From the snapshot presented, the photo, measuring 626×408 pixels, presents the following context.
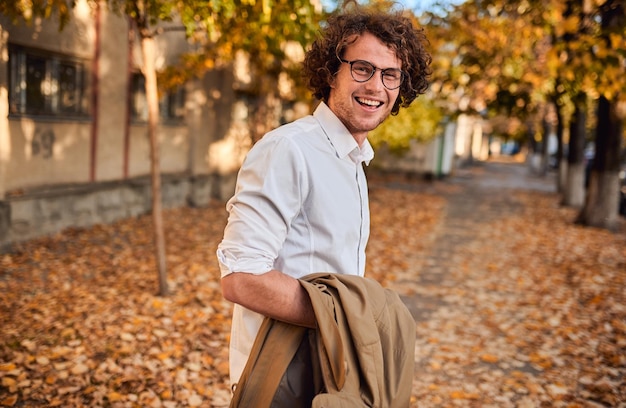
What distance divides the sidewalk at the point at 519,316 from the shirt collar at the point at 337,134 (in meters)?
3.02

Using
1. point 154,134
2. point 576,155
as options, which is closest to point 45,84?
point 154,134

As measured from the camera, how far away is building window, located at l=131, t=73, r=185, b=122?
10930 millimetres

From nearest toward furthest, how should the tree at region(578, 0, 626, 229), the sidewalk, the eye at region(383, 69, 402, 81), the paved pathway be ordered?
the eye at region(383, 69, 402, 81) < the sidewalk < the paved pathway < the tree at region(578, 0, 626, 229)

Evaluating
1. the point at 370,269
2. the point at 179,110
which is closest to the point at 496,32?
the point at 370,269

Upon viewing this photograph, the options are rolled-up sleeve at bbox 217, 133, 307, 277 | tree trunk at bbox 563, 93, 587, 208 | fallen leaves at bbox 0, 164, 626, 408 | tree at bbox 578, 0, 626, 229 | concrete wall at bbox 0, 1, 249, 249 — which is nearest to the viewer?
rolled-up sleeve at bbox 217, 133, 307, 277

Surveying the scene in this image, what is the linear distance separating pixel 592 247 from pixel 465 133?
32.5 metres

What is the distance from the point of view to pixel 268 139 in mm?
1591

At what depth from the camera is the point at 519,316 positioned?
6.39 metres

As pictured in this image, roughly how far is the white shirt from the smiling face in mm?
47

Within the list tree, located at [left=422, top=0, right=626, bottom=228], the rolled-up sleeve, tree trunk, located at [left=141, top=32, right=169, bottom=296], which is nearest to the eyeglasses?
the rolled-up sleeve

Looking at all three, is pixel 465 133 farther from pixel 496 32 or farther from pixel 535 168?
pixel 496 32

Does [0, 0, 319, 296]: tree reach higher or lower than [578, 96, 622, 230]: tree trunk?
higher

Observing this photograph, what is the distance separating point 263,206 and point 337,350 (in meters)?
0.44

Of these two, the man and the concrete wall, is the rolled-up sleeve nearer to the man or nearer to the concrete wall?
the man
